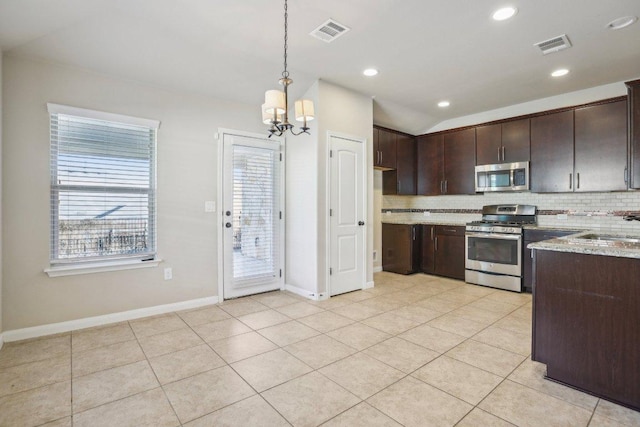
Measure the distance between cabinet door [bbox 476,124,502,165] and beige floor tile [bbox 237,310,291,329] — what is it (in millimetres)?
3860

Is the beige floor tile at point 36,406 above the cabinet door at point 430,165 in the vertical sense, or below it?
below

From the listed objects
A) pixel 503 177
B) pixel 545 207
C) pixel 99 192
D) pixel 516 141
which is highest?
pixel 516 141

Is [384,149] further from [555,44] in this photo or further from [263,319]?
[263,319]

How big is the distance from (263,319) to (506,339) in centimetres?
231

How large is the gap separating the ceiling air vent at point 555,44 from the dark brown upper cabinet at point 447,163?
199 cm

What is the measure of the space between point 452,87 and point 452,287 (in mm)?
2785

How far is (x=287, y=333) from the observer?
3020 mm

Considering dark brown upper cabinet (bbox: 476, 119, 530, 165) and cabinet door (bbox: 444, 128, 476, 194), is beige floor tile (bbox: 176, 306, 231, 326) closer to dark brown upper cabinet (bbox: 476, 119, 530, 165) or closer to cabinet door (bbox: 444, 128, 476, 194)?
cabinet door (bbox: 444, 128, 476, 194)

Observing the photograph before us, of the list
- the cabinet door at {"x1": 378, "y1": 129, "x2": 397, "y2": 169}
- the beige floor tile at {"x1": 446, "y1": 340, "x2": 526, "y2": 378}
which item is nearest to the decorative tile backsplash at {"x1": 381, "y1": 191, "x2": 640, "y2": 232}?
the cabinet door at {"x1": 378, "y1": 129, "x2": 397, "y2": 169}

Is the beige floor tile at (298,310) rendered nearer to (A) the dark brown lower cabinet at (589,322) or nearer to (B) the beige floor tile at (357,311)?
(B) the beige floor tile at (357,311)

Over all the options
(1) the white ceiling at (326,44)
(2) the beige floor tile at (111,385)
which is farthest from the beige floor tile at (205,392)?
(1) the white ceiling at (326,44)

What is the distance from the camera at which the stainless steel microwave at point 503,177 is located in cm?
464

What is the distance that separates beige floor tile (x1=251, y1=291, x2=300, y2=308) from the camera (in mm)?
3924

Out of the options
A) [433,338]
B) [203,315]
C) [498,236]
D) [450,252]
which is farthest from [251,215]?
[498,236]
